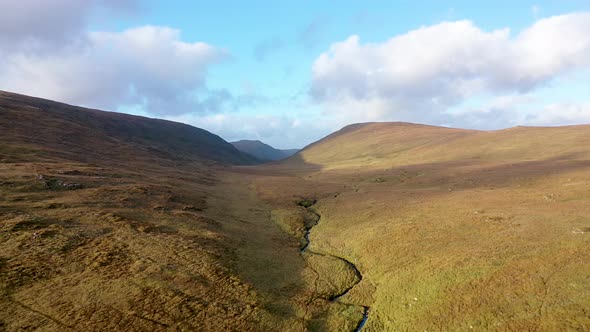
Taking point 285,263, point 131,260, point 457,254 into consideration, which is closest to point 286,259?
point 285,263

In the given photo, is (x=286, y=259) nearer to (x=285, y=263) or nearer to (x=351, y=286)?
(x=285, y=263)

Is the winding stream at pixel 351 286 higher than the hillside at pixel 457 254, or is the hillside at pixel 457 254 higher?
the hillside at pixel 457 254

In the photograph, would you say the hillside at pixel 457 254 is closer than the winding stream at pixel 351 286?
Yes

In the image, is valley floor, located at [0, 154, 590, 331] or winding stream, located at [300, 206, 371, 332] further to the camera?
winding stream, located at [300, 206, 371, 332]

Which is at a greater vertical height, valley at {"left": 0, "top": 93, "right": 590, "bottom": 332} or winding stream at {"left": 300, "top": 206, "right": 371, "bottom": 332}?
valley at {"left": 0, "top": 93, "right": 590, "bottom": 332}

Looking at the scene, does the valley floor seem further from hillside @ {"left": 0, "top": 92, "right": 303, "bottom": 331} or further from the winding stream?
the winding stream

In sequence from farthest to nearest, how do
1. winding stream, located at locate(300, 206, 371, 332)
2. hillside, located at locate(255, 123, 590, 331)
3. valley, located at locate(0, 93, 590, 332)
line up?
winding stream, located at locate(300, 206, 371, 332), valley, located at locate(0, 93, 590, 332), hillside, located at locate(255, 123, 590, 331)

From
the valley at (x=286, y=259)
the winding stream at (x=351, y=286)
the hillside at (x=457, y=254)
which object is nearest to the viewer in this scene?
the hillside at (x=457, y=254)

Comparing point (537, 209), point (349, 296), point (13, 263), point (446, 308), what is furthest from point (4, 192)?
point (537, 209)

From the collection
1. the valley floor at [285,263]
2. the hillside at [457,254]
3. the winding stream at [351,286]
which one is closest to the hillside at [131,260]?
the valley floor at [285,263]

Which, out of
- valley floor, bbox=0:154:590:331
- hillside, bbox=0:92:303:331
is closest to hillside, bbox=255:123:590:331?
valley floor, bbox=0:154:590:331

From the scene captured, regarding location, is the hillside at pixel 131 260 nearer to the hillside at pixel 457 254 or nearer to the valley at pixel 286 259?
the valley at pixel 286 259
